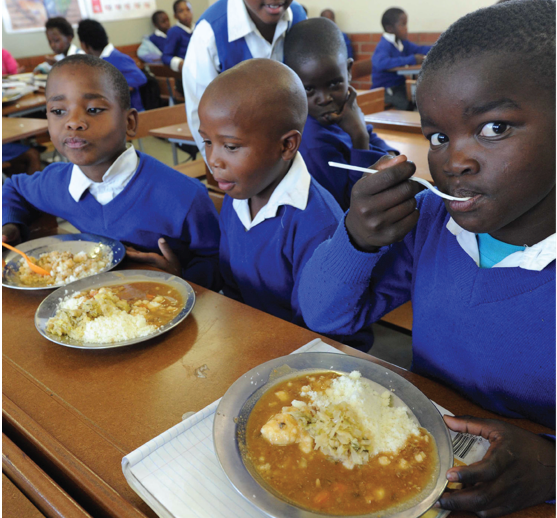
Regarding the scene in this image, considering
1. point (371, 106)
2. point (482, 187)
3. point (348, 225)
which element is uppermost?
point (482, 187)

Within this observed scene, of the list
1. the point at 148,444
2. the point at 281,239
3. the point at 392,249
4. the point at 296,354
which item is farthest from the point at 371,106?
the point at 148,444

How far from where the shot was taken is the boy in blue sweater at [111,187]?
157 centimetres

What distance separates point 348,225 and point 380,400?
0.32 m

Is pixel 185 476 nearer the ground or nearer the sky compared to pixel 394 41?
nearer the ground

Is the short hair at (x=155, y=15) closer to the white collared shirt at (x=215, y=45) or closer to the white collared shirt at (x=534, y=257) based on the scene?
the white collared shirt at (x=215, y=45)

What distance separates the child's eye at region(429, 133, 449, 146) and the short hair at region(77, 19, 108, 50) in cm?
518

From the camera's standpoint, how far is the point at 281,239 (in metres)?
1.41

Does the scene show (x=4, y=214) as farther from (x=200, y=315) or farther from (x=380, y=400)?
(x=380, y=400)

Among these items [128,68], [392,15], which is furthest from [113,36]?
[392,15]

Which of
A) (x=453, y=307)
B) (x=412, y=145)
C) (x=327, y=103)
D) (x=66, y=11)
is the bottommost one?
(x=412, y=145)

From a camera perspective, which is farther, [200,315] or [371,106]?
[371,106]

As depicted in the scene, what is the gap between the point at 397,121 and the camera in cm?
317

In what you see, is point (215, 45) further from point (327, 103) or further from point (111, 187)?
point (111, 187)

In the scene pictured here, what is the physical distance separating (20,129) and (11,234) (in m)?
2.24
